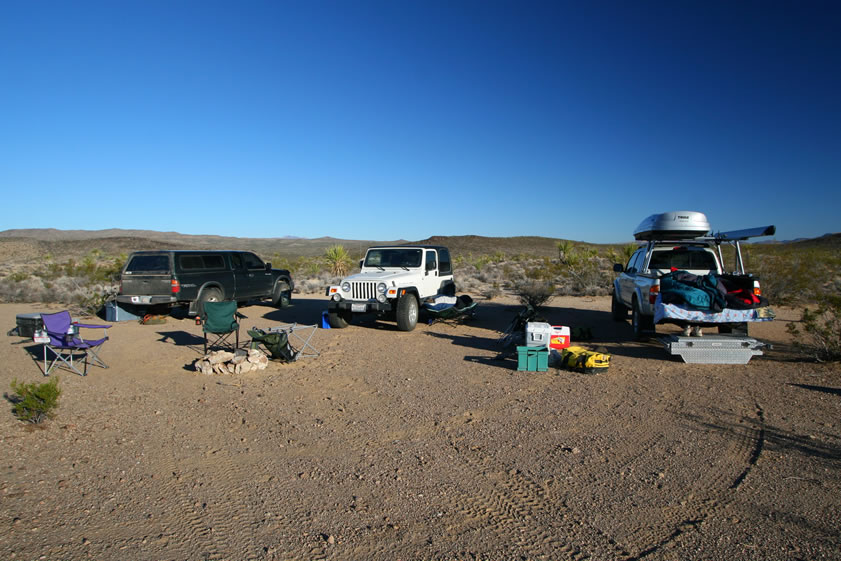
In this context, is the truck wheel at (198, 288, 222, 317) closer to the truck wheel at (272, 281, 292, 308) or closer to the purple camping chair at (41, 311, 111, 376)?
the truck wheel at (272, 281, 292, 308)

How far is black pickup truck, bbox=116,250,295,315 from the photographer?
11.7 m

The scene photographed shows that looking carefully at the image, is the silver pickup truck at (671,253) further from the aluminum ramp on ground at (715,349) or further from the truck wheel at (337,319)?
the truck wheel at (337,319)

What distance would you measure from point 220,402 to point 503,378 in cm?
353

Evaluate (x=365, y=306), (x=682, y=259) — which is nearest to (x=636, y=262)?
(x=682, y=259)

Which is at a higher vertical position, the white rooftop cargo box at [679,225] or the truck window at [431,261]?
the white rooftop cargo box at [679,225]

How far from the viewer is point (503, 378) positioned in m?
7.16

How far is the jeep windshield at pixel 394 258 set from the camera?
11617 mm

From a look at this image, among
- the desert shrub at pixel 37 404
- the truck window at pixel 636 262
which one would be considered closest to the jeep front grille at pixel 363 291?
the truck window at pixel 636 262

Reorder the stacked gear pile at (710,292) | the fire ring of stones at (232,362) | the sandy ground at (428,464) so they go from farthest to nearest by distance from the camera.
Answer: the stacked gear pile at (710,292) → the fire ring of stones at (232,362) → the sandy ground at (428,464)

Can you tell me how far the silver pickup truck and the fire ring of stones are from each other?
6.13m

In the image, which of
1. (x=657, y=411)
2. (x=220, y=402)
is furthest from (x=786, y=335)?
(x=220, y=402)

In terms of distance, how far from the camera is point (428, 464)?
173 inches

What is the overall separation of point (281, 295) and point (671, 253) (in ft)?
32.7

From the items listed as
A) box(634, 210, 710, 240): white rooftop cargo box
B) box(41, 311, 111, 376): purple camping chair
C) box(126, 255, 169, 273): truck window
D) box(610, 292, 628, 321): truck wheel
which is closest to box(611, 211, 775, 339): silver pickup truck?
box(634, 210, 710, 240): white rooftop cargo box
